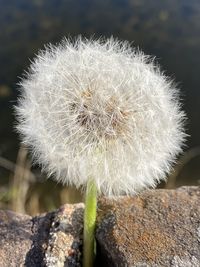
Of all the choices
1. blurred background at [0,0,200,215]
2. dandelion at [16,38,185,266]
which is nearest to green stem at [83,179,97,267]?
dandelion at [16,38,185,266]

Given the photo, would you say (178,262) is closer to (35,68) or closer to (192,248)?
(192,248)

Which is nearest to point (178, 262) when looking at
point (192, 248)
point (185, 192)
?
point (192, 248)

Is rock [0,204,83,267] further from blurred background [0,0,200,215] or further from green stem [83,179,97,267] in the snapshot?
blurred background [0,0,200,215]

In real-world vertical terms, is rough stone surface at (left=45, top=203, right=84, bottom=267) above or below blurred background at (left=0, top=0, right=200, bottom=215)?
below

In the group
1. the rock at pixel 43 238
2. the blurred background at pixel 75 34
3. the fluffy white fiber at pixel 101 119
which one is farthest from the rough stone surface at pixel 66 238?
the blurred background at pixel 75 34

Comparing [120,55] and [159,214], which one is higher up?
[120,55]

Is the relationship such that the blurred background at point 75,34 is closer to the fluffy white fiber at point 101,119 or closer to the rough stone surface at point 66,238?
the rough stone surface at point 66,238
